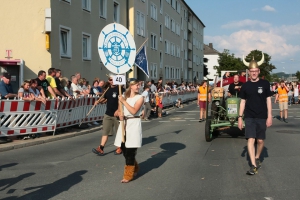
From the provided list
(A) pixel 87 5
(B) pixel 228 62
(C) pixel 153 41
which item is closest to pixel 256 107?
(A) pixel 87 5

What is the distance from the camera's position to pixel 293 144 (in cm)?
1105

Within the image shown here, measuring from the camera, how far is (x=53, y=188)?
20.9 ft

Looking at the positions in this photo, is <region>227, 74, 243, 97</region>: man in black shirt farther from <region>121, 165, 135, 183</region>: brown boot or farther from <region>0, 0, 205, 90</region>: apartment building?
<region>121, 165, 135, 183</region>: brown boot

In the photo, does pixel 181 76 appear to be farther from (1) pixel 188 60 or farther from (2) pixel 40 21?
(2) pixel 40 21

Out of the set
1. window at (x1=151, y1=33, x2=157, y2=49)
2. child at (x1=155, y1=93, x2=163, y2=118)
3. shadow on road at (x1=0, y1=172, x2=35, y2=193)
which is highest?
window at (x1=151, y1=33, x2=157, y2=49)

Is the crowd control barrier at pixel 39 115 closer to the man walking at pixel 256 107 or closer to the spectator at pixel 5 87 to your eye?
the spectator at pixel 5 87

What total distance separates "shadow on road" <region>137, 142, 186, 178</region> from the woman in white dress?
2.00 feet

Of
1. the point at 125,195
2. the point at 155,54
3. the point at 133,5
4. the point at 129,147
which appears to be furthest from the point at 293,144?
the point at 155,54

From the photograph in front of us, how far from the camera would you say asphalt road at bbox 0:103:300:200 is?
606 cm

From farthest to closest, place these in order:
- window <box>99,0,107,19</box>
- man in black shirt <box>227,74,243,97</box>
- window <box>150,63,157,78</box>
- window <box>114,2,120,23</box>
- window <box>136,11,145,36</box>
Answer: window <box>150,63,157,78</box>
window <box>136,11,145,36</box>
window <box>114,2,120,23</box>
window <box>99,0,107,19</box>
man in black shirt <box>227,74,243,97</box>

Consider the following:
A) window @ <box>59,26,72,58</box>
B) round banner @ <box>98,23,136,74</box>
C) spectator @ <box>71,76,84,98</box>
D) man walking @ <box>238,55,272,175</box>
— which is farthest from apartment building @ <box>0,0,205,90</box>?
man walking @ <box>238,55,272,175</box>

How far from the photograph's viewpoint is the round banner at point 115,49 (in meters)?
8.09

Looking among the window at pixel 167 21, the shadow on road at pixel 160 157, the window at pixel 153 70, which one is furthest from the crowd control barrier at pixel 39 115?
the window at pixel 167 21

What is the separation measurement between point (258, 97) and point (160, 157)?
2.92m
